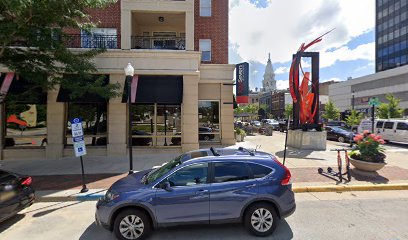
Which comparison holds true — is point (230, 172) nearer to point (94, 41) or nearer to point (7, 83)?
point (7, 83)

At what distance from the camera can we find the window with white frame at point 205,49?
16609 mm

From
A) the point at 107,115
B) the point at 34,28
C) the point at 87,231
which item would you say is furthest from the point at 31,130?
the point at 87,231

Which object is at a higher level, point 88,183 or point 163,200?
point 163,200

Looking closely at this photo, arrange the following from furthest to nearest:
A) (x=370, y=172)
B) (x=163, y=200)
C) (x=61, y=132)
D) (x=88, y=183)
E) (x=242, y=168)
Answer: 1. (x=61, y=132)
2. (x=370, y=172)
3. (x=88, y=183)
4. (x=242, y=168)
5. (x=163, y=200)

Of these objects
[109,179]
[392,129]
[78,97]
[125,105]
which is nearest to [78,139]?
[109,179]

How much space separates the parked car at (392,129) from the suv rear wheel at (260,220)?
1864 centimetres

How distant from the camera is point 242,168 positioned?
15.6ft

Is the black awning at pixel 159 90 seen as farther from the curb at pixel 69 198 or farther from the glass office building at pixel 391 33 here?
the glass office building at pixel 391 33

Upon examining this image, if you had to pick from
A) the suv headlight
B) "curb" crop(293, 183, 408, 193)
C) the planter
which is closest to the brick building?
"curb" crop(293, 183, 408, 193)

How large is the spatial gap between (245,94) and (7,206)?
13.9m

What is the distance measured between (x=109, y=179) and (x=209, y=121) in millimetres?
8494

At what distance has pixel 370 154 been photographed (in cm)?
896

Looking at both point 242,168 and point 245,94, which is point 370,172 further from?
point 245,94

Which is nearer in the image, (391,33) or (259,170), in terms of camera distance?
(259,170)
